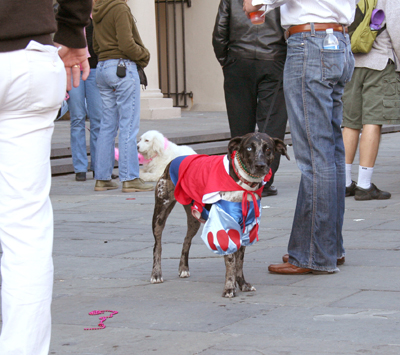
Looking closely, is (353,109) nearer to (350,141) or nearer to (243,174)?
(350,141)

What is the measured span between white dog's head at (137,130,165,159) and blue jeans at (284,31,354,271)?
5.25m

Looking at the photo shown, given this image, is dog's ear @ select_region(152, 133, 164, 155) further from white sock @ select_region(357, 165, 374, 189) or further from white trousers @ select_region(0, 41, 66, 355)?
white trousers @ select_region(0, 41, 66, 355)

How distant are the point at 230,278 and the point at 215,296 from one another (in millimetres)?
132

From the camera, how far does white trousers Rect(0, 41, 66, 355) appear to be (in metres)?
2.40

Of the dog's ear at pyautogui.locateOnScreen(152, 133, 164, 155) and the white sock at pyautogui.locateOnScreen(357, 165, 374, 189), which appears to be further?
the dog's ear at pyautogui.locateOnScreen(152, 133, 164, 155)

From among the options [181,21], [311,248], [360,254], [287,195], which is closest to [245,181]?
[311,248]

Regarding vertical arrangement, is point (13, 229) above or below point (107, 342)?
above

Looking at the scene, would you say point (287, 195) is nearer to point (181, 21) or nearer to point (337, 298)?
point (337, 298)

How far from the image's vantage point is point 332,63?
167 inches

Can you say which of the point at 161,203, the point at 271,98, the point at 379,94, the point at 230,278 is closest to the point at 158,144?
the point at 271,98

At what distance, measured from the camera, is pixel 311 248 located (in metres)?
4.33

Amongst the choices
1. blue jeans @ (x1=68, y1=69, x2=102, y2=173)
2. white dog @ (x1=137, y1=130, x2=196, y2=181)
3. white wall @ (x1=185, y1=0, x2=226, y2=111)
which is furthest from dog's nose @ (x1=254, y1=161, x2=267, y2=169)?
white wall @ (x1=185, y1=0, x2=226, y2=111)

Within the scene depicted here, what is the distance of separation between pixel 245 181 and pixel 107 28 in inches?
178

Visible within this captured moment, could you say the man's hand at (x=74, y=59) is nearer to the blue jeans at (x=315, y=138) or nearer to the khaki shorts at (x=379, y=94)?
the blue jeans at (x=315, y=138)
